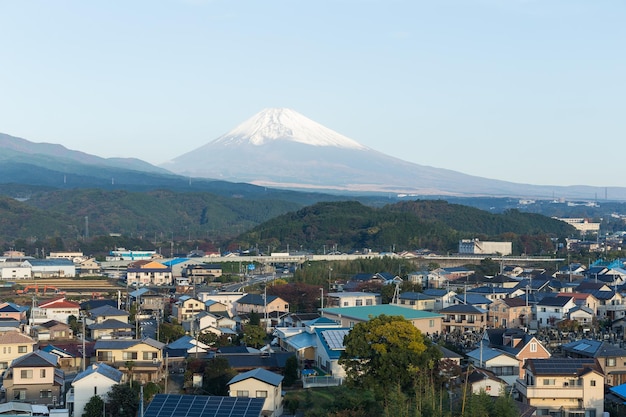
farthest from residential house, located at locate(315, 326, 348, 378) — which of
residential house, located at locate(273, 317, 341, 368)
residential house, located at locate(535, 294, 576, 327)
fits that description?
residential house, located at locate(535, 294, 576, 327)

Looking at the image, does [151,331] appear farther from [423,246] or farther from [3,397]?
[423,246]

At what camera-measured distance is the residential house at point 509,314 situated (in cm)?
1786

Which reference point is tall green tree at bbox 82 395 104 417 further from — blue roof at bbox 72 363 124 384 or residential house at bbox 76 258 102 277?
residential house at bbox 76 258 102 277

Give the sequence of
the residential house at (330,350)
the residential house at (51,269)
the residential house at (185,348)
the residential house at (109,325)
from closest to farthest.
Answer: the residential house at (330,350) < the residential house at (185,348) < the residential house at (109,325) < the residential house at (51,269)

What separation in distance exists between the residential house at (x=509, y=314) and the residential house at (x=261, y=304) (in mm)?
4255

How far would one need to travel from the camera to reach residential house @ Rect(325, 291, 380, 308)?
19.6 metres

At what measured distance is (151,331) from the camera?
1623cm

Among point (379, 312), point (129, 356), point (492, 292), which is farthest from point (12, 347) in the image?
point (492, 292)

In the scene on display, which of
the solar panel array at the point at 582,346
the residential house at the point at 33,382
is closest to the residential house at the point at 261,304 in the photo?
the solar panel array at the point at 582,346

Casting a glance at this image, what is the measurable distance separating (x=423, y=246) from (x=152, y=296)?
18.5 m

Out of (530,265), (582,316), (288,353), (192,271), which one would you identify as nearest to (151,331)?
(288,353)

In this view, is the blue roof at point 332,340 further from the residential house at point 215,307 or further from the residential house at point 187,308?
the residential house at point 215,307

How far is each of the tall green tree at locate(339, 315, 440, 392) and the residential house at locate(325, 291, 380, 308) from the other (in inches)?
323

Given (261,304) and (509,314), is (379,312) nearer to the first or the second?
(509,314)
